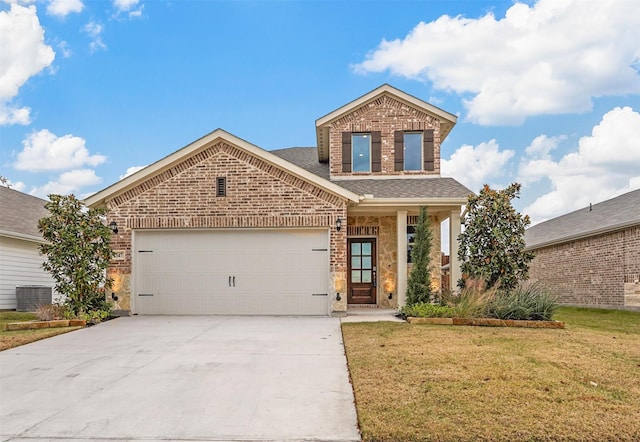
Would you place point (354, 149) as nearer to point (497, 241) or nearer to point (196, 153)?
point (196, 153)

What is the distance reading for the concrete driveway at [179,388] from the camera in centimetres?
409

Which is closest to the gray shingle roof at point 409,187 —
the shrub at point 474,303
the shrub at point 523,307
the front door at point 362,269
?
the front door at point 362,269

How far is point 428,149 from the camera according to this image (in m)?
14.7

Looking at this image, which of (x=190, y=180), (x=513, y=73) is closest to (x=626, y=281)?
(x=513, y=73)

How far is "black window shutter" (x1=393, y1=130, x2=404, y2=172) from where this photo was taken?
14.6 meters

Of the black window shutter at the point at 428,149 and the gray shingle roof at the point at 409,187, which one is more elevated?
the black window shutter at the point at 428,149

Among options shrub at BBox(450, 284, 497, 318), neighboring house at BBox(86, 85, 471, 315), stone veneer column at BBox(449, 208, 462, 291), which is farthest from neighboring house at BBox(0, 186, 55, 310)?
shrub at BBox(450, 284, 497, 318)

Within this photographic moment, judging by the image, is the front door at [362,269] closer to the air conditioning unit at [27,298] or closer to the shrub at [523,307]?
the shrub at [523,307]

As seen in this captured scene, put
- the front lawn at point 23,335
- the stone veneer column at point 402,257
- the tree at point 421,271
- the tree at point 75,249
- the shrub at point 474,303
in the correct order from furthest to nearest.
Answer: the stone veneer column at point 402,257
the tree at point 421,271
the tree at point 75,249
the shrub at point 474,303
the front lawn at point 23,335

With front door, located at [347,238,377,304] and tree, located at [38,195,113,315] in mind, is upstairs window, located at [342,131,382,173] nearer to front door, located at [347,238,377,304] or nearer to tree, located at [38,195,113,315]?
front door, located at [347,238,377,304]

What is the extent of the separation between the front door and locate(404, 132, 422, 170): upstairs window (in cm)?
257

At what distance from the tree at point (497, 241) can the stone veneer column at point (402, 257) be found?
1.84m

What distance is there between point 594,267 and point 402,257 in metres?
8.58

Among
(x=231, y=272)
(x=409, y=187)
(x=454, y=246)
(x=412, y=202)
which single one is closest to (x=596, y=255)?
(x=454, y=246)
